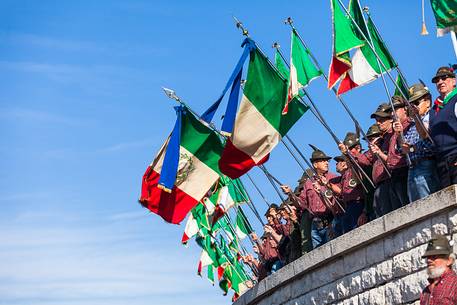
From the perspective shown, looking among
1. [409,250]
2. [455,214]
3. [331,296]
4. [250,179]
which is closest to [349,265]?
[331,296]

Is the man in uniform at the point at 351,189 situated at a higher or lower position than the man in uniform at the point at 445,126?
higher

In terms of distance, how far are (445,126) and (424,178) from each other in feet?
2.00

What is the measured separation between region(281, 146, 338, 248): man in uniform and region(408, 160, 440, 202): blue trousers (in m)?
2.68

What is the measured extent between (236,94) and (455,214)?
17.9 ft

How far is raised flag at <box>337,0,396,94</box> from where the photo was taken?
524 inches

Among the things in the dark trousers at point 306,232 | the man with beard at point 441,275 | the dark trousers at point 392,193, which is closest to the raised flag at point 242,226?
the dark trousers at point 306,232

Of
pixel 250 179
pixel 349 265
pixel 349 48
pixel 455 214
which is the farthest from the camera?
pixel 250 179

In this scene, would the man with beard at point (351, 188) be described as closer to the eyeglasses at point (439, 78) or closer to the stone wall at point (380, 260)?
the stone wall at point (380, 260)

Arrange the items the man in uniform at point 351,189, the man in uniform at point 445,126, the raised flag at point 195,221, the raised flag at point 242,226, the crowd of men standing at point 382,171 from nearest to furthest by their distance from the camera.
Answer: the man in uniform at point 445,126
the crowd of men standing at point 382,171
the man in uniform at point 351,189
the raised flag at point 242,226
the raised flag at point 195,221

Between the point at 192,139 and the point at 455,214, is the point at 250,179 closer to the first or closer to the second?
the point at 192,139

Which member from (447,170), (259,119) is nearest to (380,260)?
(447,170)

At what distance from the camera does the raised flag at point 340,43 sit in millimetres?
12906

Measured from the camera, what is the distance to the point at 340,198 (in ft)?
44.5

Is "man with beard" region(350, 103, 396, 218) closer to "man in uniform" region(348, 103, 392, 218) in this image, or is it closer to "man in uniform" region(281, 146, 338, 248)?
"man in uniform" region(348, 103, 392, 218)
